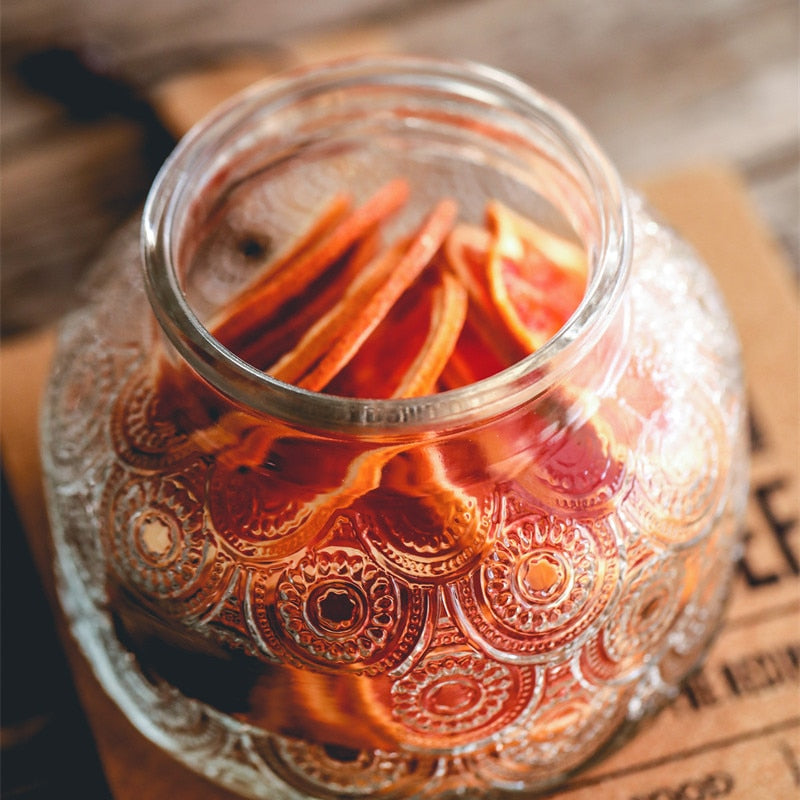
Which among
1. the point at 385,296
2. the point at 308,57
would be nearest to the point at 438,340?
the point at 385,296

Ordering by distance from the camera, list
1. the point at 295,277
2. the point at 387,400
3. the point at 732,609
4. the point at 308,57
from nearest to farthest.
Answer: the point at 387,400 < the point at 295,277 < the point at 732,609 < the point at 308,57

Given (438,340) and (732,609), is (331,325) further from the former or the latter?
(732,609)

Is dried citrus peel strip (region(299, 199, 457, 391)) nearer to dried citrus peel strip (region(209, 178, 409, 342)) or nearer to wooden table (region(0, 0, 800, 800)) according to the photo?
dried citrus peel strip (region(209, 178, 409, 342))

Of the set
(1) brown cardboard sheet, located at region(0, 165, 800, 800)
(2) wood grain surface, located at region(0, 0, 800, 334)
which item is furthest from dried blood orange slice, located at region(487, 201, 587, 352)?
(2) wood grain surface, located at region(0, 0, 800, 334)

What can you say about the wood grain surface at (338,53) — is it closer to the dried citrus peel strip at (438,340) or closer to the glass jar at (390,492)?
the glass jar at (390,492)

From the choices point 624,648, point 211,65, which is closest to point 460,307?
point 624,648

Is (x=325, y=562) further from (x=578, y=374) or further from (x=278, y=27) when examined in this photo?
(x=278, y=27)
